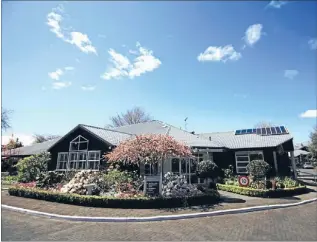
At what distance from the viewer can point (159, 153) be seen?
1387 centimetres

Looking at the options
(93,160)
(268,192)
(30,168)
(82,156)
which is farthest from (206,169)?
(30,168)

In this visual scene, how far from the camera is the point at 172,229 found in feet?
28.8

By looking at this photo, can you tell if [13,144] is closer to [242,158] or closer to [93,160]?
[93,160]

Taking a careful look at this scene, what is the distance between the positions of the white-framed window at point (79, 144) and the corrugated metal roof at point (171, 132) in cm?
571

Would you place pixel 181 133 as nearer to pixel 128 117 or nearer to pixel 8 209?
pixel 8 209

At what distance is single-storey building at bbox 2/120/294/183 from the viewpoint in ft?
65.1

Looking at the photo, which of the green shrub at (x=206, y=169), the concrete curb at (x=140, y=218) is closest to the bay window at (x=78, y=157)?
the concrete curb at (x=140, y=218)

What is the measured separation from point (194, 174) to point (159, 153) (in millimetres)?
7049

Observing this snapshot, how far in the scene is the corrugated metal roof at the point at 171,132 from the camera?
828 inches

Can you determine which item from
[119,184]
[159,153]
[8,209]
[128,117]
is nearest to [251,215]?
[159,153]

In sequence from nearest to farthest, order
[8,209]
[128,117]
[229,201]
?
[8,209]
[229,201]
[128,117]

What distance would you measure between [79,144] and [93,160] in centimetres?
251

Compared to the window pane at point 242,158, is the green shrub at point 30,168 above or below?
below

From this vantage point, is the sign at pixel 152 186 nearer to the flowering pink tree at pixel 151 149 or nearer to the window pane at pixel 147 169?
the flowering pink tree at pixel 151 149
